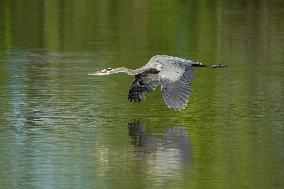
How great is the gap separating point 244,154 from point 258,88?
527cm

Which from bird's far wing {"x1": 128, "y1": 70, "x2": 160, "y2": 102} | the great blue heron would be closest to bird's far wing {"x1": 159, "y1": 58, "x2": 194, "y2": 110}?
the great blue heron

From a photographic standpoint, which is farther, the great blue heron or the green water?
the great blue heron

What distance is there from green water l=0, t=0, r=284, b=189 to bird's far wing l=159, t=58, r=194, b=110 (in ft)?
1.24

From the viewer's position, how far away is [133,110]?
1806cm

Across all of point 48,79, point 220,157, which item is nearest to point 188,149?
point 220,157

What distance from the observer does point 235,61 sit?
79.3 feet

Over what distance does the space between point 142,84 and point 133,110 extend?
0.80 metres

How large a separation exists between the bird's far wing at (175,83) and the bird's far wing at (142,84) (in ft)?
1.04

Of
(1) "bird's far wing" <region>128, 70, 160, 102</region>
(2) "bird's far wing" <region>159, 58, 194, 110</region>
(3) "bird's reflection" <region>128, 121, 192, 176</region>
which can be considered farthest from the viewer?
(1) "bird's far wing" <region>128, 70, 160, 102</region>

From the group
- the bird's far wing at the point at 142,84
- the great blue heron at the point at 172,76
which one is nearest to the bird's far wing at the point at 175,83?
the great blue heron at the point at 172,76

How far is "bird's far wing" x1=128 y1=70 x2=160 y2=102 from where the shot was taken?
671 inches

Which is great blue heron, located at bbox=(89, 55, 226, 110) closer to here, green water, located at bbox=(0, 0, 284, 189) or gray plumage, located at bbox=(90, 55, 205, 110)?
gray plumage, located at bbox=(90, 55, 205, 110)

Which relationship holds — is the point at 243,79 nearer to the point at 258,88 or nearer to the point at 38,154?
the point at 258,88

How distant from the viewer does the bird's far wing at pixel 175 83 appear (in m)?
16.4
